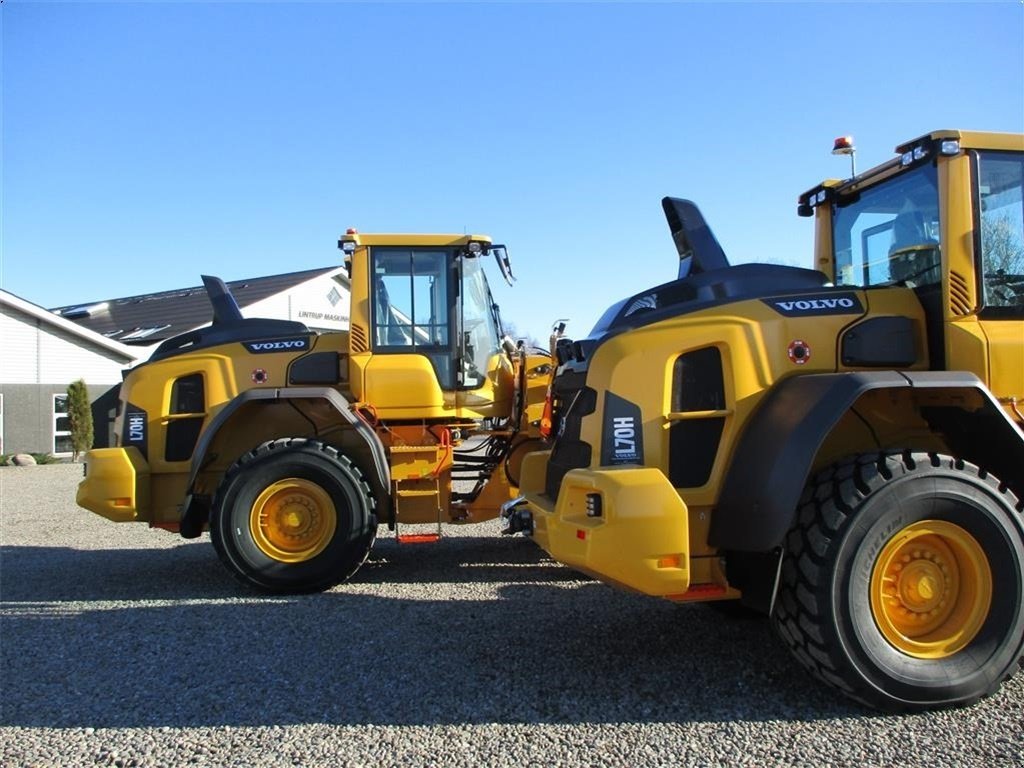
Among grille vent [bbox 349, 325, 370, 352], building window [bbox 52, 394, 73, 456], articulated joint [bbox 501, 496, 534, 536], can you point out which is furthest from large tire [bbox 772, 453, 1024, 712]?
building window [bbox 52, 394, 73, 456]

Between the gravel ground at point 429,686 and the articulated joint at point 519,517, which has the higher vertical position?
the articulated joint at point 519,517

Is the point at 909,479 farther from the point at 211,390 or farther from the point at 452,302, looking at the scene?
the point at 211,390

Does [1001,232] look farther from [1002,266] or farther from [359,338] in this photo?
[359,338]

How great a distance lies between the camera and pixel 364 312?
6.82 meters

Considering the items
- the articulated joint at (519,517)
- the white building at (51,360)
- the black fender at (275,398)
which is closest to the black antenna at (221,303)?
the black fender at (275,398)

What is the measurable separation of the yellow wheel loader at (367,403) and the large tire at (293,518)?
10cm

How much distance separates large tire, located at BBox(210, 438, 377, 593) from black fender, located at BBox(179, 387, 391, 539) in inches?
8.6

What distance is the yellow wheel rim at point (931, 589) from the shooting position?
353 centimetres

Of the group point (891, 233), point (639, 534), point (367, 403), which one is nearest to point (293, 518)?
point (367, 403)

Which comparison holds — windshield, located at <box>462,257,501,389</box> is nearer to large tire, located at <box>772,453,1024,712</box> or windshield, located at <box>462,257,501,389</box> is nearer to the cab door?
large tire, located at <box>772,453,1024,712</box>

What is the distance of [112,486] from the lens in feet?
21.1

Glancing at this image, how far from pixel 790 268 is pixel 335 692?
3.30 meters

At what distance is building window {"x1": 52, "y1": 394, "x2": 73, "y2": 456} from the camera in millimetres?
21406

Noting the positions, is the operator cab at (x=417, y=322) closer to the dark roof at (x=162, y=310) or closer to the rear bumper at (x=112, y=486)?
the rear bumper at (x=112, y=486)
